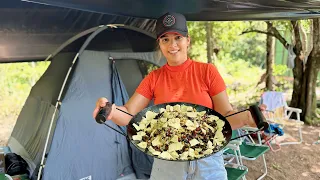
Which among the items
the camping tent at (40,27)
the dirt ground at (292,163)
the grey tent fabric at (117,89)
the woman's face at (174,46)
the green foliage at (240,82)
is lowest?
the dirt ground at (292,163)

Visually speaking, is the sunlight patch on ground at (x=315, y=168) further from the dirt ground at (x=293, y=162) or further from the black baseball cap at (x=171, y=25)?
the black baseball cap at (x=171, y=25)

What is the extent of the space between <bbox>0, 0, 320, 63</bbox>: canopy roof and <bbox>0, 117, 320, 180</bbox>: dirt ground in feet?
5.98

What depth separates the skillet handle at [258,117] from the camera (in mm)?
1277

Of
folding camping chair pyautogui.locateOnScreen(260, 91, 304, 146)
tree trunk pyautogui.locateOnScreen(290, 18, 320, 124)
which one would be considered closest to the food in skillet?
folding camping chair pyautogui.locateOnScreen(260, 91, 304, 146)

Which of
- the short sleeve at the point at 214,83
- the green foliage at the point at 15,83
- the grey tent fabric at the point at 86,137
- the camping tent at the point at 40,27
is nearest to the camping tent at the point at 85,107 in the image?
the grey tent fabric at the point at 86,137

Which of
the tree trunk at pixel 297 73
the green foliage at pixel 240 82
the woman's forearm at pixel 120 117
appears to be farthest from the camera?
the green foliage at pixel 240 82

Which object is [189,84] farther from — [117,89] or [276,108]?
[276,108]

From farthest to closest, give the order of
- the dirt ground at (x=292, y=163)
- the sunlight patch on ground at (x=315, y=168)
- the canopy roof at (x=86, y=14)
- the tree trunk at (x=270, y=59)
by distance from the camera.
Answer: the tree trunk at (x=270, y=59), the sunlight patch on ground at (x=315, y=168), the dirt ground at (x=292, y=163), the canopy roof at (x=86, y=14)

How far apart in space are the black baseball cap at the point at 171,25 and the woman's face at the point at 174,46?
27 millimetres

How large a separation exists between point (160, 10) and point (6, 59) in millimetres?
2195

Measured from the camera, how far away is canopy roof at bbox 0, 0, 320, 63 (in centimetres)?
301

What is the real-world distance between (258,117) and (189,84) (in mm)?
360

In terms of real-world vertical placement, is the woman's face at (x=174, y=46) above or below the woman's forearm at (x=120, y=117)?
above

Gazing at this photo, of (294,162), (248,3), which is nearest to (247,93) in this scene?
(294,162)
